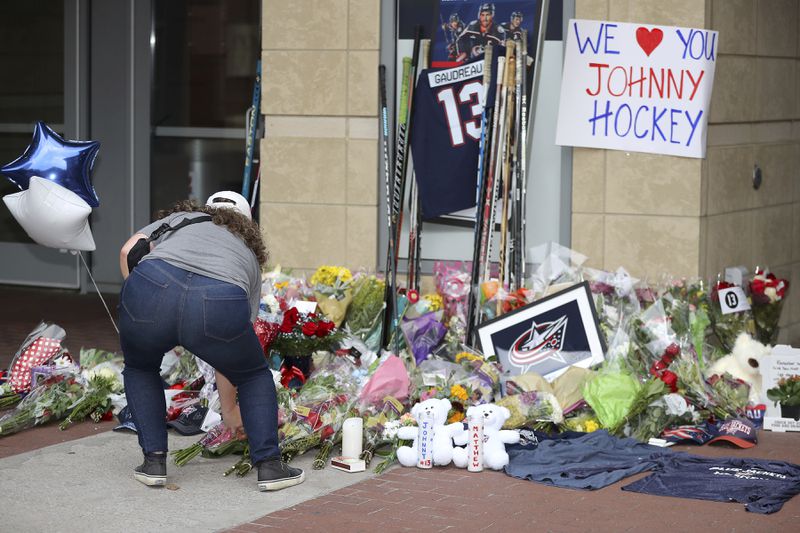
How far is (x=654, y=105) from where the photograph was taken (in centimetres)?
812

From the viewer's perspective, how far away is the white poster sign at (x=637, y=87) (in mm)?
8062

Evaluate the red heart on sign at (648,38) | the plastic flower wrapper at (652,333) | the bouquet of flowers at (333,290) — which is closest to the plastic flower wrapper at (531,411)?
the plastic flower wrapper at (652,333)

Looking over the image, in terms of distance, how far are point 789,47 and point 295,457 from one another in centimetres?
521

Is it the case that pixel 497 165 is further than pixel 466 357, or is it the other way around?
pixel 497 165

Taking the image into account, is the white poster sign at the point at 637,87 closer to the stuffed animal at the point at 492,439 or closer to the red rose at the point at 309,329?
the red rose at the point at 309,329

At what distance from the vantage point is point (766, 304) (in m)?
8.32

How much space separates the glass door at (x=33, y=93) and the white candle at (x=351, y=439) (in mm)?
6249

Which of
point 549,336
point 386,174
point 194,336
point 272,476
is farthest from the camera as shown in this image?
point 386,174

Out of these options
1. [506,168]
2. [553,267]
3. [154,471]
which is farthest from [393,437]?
[506,168]

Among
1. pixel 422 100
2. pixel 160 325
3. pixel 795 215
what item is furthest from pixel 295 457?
pixel 795 215

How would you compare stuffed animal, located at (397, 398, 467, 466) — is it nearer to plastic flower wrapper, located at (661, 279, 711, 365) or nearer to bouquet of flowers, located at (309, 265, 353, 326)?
bouquet of flowers, located at (309, 265, 353, 326)

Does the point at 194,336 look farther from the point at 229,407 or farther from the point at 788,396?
the point at 788,396

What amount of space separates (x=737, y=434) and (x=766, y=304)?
5.48ft

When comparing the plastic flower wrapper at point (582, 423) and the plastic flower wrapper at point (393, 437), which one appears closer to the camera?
the plastic flower wrapper at point (393, 437)
